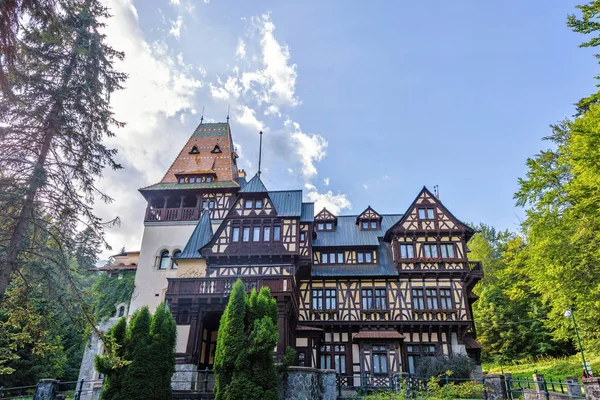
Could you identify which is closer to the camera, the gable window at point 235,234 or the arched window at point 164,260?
the gable window at point 235,234

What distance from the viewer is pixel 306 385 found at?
15305 mm

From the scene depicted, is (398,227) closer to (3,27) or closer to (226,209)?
(226,209)

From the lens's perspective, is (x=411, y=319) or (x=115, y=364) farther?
(x=411, y=319)

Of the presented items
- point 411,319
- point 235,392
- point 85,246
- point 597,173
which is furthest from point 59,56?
point 411,319

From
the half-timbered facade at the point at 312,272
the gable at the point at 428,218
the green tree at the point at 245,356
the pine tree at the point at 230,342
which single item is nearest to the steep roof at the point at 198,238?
the half-timbered facade at the point at 312,272

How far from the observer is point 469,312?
1021 inches

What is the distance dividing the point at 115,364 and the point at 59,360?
24.1 metres

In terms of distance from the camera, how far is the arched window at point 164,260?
28.1 meters

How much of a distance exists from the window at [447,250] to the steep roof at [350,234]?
4205 mm

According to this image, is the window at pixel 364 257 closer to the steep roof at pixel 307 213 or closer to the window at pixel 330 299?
the window at pixel 330 299

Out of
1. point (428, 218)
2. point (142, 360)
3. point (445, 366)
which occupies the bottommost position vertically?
point (142, 360)

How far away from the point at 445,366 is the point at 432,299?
4539 mm

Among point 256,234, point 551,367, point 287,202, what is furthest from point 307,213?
point 551,367

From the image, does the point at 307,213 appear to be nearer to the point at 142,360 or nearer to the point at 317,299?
the point at 317,299
